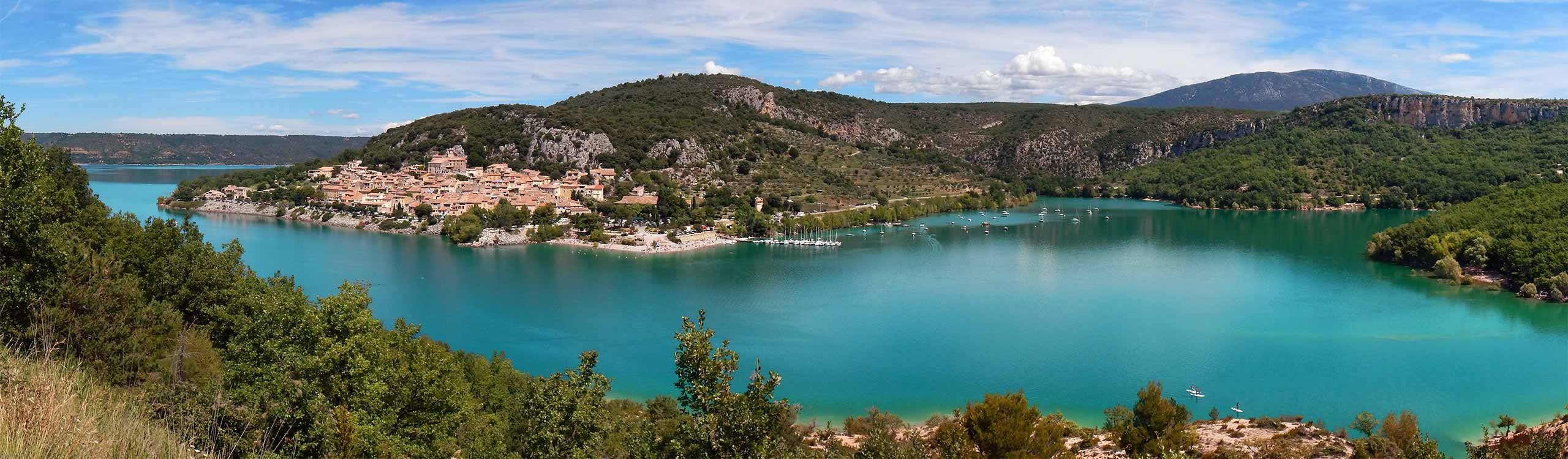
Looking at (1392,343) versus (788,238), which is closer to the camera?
(1392,343)

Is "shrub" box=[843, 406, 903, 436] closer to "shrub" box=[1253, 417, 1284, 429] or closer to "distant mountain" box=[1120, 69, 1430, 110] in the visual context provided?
"shrub" box=[1253, 417, 1284, 429]

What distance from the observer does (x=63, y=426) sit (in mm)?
2895

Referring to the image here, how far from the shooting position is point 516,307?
24.4 m

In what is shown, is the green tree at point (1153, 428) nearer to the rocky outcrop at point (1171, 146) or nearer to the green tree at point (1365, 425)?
the green tree at point (1365, 425)

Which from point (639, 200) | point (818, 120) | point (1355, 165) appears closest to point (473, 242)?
point (639, 200)

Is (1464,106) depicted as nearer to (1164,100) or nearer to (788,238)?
(788,238)

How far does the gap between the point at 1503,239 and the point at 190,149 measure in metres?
128

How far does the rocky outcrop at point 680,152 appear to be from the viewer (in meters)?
53.8

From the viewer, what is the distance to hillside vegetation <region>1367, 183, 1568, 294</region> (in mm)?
26688

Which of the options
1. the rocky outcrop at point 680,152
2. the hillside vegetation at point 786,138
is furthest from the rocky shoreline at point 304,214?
the rocky outcrop at point 680,152

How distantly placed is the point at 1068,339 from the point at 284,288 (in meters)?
16.1

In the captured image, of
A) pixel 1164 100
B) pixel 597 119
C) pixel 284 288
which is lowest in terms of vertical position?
pixel 284 288

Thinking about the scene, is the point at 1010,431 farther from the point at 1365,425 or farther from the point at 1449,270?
the point at 1449,270

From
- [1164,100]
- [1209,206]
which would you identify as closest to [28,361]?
[1209,206]
